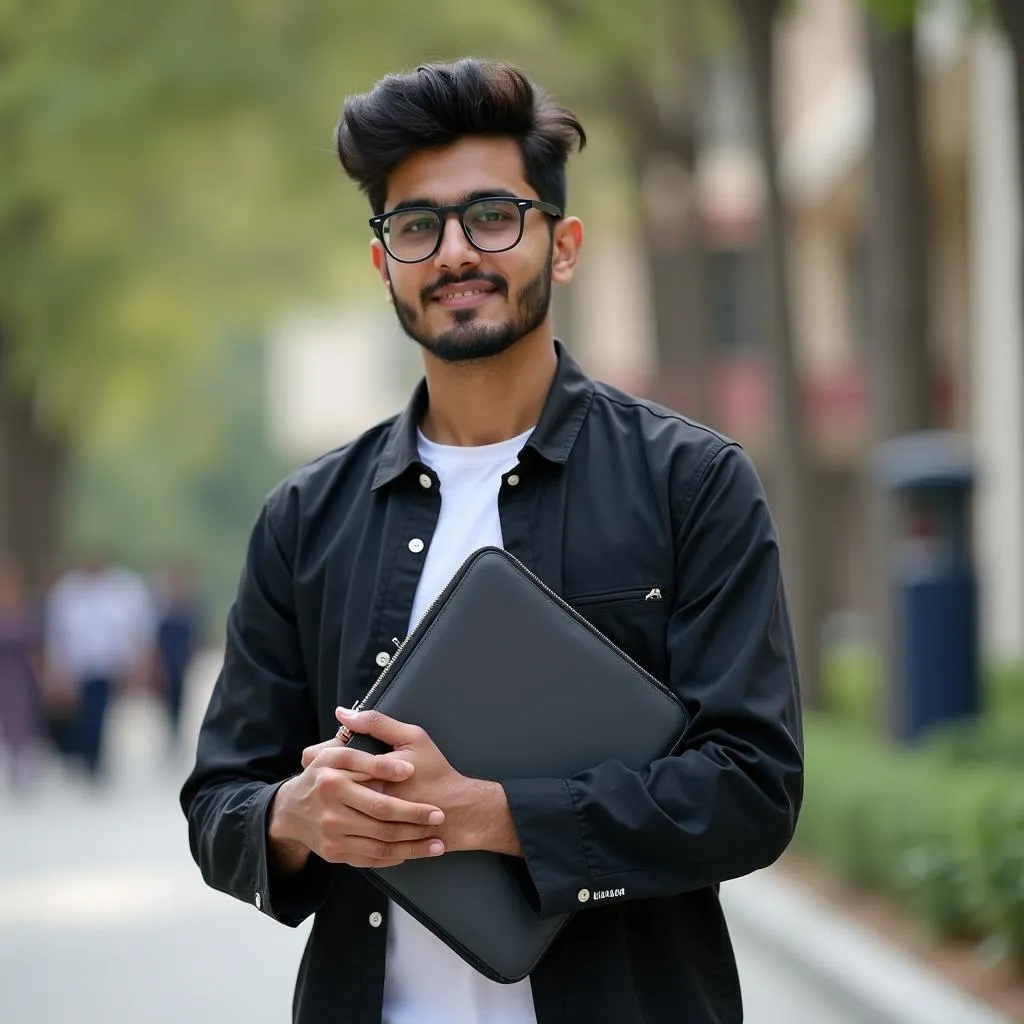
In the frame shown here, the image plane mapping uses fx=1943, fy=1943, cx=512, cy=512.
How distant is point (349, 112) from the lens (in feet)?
9.26

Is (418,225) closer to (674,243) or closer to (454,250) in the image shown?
(454,250)

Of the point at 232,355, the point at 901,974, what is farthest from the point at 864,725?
the point at 232,355

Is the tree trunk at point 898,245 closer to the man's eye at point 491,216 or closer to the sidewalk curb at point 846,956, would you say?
the sidewalk curb at point 846,956

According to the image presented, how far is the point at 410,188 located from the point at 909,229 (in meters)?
7.76

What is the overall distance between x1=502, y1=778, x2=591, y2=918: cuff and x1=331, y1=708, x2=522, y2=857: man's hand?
0.02 m

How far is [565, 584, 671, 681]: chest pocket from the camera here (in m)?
2.68

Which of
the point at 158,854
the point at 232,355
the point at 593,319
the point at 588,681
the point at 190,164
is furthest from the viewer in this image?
the point at 232,355

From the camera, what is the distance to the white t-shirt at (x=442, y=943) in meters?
2.64

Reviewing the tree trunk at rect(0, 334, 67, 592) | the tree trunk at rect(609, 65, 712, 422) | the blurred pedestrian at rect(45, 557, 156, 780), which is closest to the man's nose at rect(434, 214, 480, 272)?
the tree trunk at rect(609, 65, 712, 422)

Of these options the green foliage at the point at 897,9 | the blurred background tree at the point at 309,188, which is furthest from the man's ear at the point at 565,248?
the green foliage at the point at 897,9

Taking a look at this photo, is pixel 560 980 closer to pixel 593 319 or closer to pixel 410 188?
pixel 410 188

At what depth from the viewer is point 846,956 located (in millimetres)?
7617

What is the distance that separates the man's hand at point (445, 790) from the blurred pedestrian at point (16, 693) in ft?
47.2

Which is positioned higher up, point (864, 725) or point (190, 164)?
point (190, 164)
